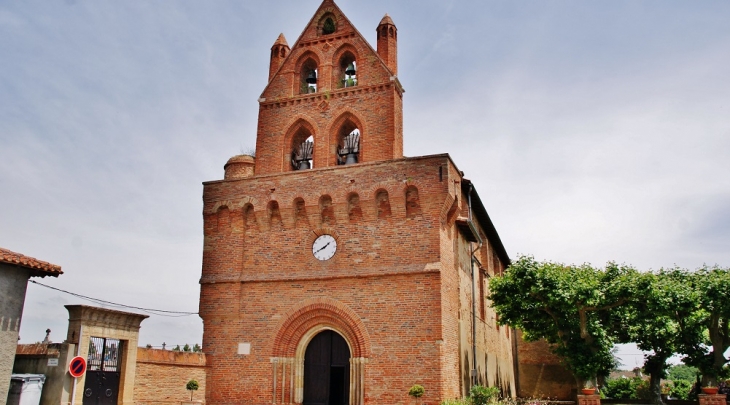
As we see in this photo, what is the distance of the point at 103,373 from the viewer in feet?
52.7

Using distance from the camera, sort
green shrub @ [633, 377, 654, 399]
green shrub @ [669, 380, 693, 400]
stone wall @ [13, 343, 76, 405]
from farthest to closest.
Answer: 1. green shrub @ [669, 380, 693, 400]
2. green shrub @ [633, 377, 654, 399]
3. stone wall @ [13, 343, 76, 405]

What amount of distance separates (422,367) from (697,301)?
11245 mm

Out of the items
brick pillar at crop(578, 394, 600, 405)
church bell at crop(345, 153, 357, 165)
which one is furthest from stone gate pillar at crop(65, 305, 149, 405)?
brick pillar at crop(578, 394, 600, 405)

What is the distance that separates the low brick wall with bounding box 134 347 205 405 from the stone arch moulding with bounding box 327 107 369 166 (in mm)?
8240

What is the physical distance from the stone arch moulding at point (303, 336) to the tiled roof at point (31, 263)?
6.96 metres

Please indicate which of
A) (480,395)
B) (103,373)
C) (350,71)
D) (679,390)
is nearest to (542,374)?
(679,390)

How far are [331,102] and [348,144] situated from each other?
1701 mm

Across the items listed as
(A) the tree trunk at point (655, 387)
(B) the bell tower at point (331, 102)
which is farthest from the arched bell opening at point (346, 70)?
(A) the tree trunk at point (655, 387)

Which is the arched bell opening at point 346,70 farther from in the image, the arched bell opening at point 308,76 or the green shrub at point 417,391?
the green shrub at point 417,391

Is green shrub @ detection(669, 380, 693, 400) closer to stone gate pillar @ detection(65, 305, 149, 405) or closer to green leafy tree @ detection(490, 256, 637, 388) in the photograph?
green leafy tree @ detection(490, 256, 637, 388)

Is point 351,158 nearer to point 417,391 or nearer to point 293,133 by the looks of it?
point 293,133

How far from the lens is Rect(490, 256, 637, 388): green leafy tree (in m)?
19.7

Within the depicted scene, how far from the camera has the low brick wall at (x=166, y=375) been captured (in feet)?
56.2

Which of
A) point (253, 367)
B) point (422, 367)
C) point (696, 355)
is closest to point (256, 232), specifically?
point (253, 367)
